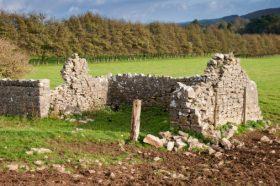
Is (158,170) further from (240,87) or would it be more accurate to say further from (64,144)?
(240,87)

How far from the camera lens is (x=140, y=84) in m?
29.5

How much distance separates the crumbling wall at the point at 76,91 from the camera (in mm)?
26938

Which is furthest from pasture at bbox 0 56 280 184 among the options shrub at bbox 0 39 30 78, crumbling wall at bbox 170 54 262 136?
shrub at bbox 0 39 30 78

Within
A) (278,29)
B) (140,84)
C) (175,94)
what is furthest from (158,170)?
(278,29)

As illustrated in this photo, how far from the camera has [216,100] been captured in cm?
2388

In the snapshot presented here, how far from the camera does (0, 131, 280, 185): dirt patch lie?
1543 cm

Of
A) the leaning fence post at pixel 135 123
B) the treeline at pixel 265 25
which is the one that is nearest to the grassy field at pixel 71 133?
the leaning fence post at pixel 135 123

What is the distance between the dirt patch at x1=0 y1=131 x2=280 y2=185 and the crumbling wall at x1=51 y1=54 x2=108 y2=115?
26.7 feet

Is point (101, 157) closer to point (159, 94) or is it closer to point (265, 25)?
point (159, 94)

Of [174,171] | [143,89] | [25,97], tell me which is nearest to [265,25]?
[143,89]

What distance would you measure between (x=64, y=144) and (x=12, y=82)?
8.40 m

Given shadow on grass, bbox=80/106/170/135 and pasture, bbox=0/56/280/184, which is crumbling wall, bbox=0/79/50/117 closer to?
pasture, bbox=0/56/280/184

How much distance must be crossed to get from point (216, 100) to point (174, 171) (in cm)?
734

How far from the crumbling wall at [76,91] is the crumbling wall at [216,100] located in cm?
660
